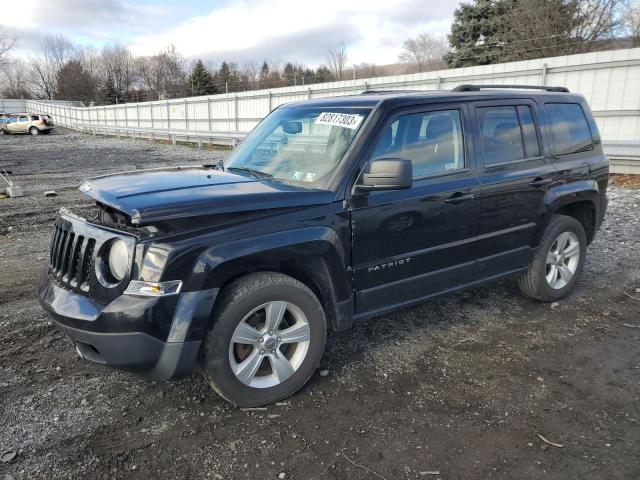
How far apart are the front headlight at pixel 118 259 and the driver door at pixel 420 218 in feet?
4.73

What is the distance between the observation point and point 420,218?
353 cm

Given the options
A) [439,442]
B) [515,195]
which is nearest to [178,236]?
[439,442]

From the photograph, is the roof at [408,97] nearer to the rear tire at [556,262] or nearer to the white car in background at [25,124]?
the rear tire at [556,262]

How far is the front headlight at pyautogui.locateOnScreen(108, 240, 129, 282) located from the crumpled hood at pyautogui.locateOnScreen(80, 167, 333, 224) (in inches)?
8.2

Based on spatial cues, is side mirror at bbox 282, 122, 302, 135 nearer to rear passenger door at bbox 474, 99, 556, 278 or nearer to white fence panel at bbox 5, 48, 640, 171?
rear passenger door at bbox 474, 99, 556, 278

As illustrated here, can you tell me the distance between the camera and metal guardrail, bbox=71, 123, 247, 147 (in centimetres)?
2233

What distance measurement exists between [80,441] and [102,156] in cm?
2063

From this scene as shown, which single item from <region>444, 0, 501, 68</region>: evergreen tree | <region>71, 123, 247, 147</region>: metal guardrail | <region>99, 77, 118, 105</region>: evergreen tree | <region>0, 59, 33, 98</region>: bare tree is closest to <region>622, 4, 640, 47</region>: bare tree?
<region>444, 0, 501, 68</region>: evergreen tree

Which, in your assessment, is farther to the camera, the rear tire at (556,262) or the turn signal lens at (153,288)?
the rear tire at (556,262)

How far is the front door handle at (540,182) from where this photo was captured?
423 cm

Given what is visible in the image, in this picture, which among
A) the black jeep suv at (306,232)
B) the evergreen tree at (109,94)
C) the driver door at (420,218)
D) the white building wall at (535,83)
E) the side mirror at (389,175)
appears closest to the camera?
the black jeep suv at (306,232)

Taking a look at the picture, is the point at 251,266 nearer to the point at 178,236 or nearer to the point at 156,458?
the point at 178,236

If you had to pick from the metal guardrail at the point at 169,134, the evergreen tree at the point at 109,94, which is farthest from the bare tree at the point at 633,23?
the evergreen tree at the point at 109,94

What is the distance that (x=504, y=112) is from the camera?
13.6ft
